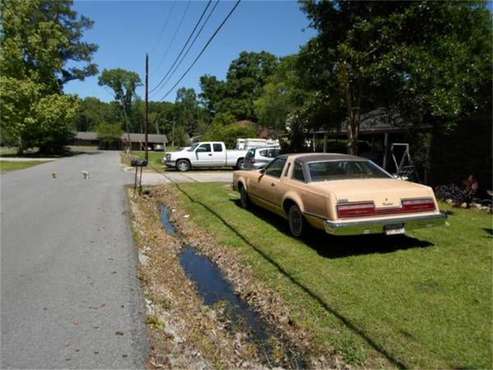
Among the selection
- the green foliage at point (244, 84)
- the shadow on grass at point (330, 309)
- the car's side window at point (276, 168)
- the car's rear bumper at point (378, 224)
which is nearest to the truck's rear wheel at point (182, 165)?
the car's side window at point (276, 168)

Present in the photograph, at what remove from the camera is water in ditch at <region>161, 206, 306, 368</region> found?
4.14 m

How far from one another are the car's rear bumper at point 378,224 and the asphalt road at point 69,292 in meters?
2.85

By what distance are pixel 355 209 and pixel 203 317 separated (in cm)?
270

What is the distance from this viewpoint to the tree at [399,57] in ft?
33.0

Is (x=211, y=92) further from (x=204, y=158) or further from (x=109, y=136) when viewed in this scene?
(x=204, y=158)

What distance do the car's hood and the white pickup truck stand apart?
18.6 m

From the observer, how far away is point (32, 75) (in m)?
43.7

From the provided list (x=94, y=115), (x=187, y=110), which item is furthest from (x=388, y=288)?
(x=94, y=115)

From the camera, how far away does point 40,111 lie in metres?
43.0

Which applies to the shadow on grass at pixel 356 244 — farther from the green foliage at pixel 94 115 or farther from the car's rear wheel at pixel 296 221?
the green foliage at pixel 94 115

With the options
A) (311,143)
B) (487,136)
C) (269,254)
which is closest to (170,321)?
(269,254)

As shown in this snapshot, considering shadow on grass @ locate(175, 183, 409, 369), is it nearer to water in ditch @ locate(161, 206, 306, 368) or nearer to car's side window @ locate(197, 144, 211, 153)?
water in ditch @ locate(161, 206, 306, 368)

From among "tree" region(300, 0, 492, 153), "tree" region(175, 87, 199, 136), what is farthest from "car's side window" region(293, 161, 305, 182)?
"tree" region(175, 87, 199, 136)

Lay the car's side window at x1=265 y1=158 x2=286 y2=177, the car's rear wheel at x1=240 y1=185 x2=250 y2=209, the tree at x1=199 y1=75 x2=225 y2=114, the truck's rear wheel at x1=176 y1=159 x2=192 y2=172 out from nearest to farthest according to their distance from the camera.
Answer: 1. the car's side window at x1=265 y1=158 x2=286 y2=177
2. the car's rear wheel at x1=240 y1=185 x2=250 y2=209
3. the truck's rear wheel at x1=176 y1=159 x2=192 y2=172
4. the tree at x1=199 y1=75 x2=225 y2=114
